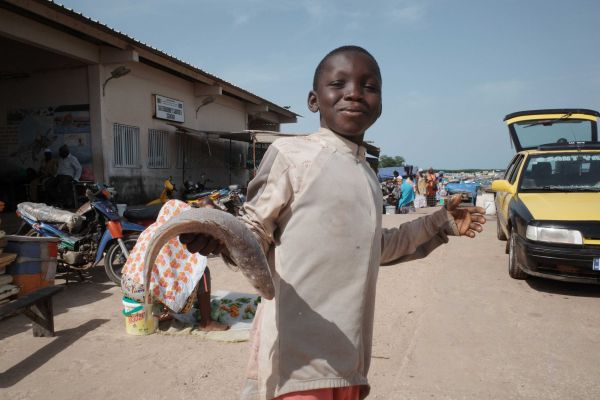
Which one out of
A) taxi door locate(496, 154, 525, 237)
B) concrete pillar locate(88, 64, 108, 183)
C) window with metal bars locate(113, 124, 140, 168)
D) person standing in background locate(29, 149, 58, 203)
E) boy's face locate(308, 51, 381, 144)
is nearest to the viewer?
boy's face locate(308, 51, 381, 144)

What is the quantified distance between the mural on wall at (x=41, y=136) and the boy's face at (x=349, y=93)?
8.50 metres

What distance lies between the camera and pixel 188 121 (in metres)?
12.1

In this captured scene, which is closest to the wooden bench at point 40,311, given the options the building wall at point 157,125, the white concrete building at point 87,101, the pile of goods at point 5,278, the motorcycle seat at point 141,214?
the pile of goods at point 5,278

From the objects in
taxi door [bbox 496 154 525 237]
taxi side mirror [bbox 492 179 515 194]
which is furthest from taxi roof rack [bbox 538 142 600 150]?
taxi side mirror [bbox 492 179 515 194]

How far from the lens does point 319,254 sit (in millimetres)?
1255

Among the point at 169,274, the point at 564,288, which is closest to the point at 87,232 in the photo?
the point at 169,274

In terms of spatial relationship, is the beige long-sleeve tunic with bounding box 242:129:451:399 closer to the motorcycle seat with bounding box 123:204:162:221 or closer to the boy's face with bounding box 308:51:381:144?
the boy's face with bounding box 308:51:381:144

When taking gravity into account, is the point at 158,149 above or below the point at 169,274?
above

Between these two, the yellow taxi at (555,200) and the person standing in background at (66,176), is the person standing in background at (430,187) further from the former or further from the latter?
the person standing in background at (66,176)

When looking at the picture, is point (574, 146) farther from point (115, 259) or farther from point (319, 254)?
point (115, 259)

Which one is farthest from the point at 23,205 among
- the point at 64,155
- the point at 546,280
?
the point at 546,280

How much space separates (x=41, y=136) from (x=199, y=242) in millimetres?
9905

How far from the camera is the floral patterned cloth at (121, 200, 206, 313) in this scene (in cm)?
362

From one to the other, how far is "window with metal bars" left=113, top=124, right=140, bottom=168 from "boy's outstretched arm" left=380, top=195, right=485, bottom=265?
28.8ft
